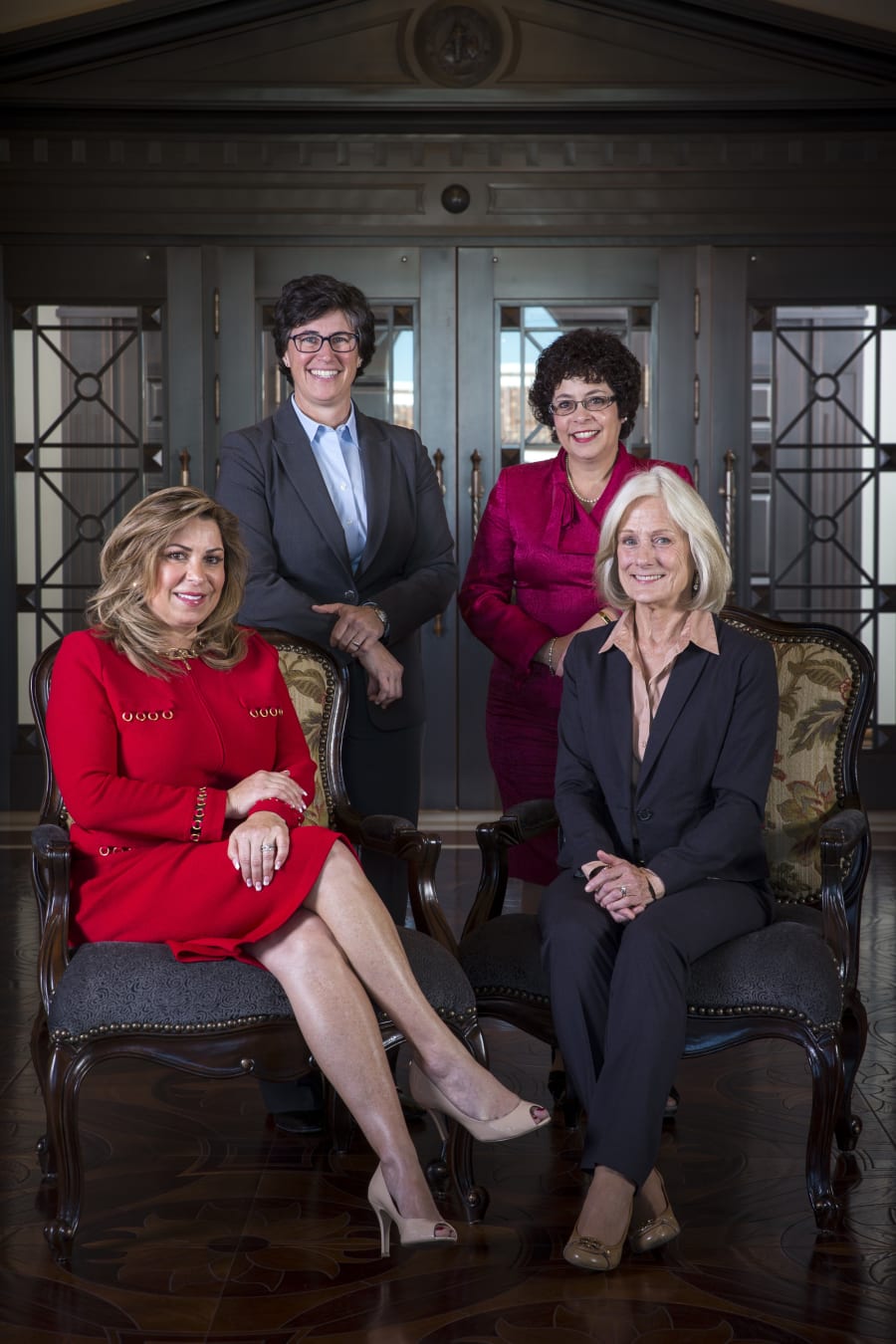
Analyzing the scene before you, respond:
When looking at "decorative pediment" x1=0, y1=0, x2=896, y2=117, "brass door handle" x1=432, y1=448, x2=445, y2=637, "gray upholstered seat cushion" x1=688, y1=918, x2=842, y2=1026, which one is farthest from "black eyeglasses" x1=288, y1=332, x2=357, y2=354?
"decorative pediment" x1=0, y1=0, x2=896, y2=117

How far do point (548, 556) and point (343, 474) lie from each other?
485 mm

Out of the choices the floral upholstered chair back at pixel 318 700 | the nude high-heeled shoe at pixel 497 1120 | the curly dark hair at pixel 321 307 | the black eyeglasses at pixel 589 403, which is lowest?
the nude high-heeled shoe at pixel 497 1120

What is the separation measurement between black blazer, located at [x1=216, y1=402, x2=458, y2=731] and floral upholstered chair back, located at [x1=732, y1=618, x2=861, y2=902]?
80 cm

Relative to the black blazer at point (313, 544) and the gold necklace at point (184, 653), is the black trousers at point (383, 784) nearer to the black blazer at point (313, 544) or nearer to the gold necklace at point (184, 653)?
the black blazer at point (313, 544)

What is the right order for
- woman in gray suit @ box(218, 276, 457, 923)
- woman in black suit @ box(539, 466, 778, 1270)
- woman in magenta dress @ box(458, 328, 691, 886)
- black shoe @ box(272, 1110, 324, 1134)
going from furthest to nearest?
1. woman in magenta dress @ box(458, 328, 691, 886)
2. woman in gray suit @ box(218, 276, 457, 923)
3. black shoe @ box(272, 1110, 324, 1134)
4. woman in black suit @ box(539, 466, 778, 1270)

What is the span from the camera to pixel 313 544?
3070 mm

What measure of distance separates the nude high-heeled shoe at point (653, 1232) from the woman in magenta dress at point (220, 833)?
Result: 241 mm

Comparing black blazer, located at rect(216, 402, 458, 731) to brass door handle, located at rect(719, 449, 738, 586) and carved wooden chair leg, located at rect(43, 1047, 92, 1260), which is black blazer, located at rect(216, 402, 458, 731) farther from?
brass door handle, located at rect(719, 449, 738, 586)

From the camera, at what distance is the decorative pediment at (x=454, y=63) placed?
581 centimetres

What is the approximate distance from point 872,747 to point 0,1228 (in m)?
4.65

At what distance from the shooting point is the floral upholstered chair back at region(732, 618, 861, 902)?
2916 millimetres

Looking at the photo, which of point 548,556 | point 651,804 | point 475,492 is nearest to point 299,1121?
point 651,804

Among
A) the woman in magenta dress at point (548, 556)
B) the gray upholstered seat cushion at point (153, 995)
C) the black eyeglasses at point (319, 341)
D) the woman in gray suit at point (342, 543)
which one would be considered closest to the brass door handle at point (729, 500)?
the woman in magenta dress at point (548, 556)

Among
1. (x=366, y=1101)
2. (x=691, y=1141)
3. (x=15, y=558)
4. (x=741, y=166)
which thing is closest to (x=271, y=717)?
(x=366, y=1101)
